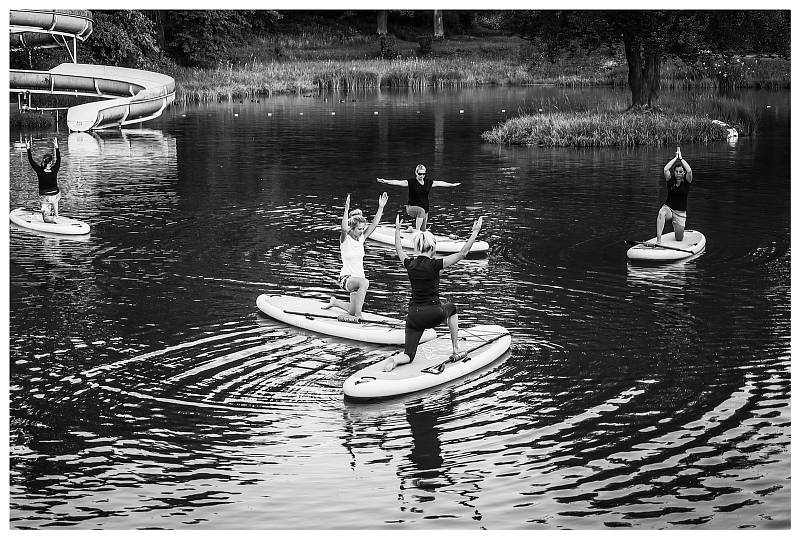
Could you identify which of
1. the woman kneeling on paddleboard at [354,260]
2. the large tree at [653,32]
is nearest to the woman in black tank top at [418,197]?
the woman kneeling on paddleboard at [354,260]

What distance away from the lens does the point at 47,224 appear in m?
23.8

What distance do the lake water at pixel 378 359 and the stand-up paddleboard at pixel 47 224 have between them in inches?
12.0

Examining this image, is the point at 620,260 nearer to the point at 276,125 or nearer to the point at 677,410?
the point at 677,410

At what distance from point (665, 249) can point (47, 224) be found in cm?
1306

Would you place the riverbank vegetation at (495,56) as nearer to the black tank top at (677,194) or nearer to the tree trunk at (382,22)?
the tree trunk at (382,22)

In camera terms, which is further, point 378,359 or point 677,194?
point 677,194

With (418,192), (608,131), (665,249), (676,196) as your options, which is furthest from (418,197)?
(608,131)

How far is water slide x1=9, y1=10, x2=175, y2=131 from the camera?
145ft

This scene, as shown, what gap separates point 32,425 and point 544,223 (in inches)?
573

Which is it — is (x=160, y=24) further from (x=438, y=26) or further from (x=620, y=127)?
(x=620, y=127)

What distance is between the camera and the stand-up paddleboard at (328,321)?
15.7 metres

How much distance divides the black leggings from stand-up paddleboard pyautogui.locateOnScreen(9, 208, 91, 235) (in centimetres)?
1180

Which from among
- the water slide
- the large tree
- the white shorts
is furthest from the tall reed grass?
the white shorts

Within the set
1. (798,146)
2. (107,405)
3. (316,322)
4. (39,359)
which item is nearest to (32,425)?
(107,405)
